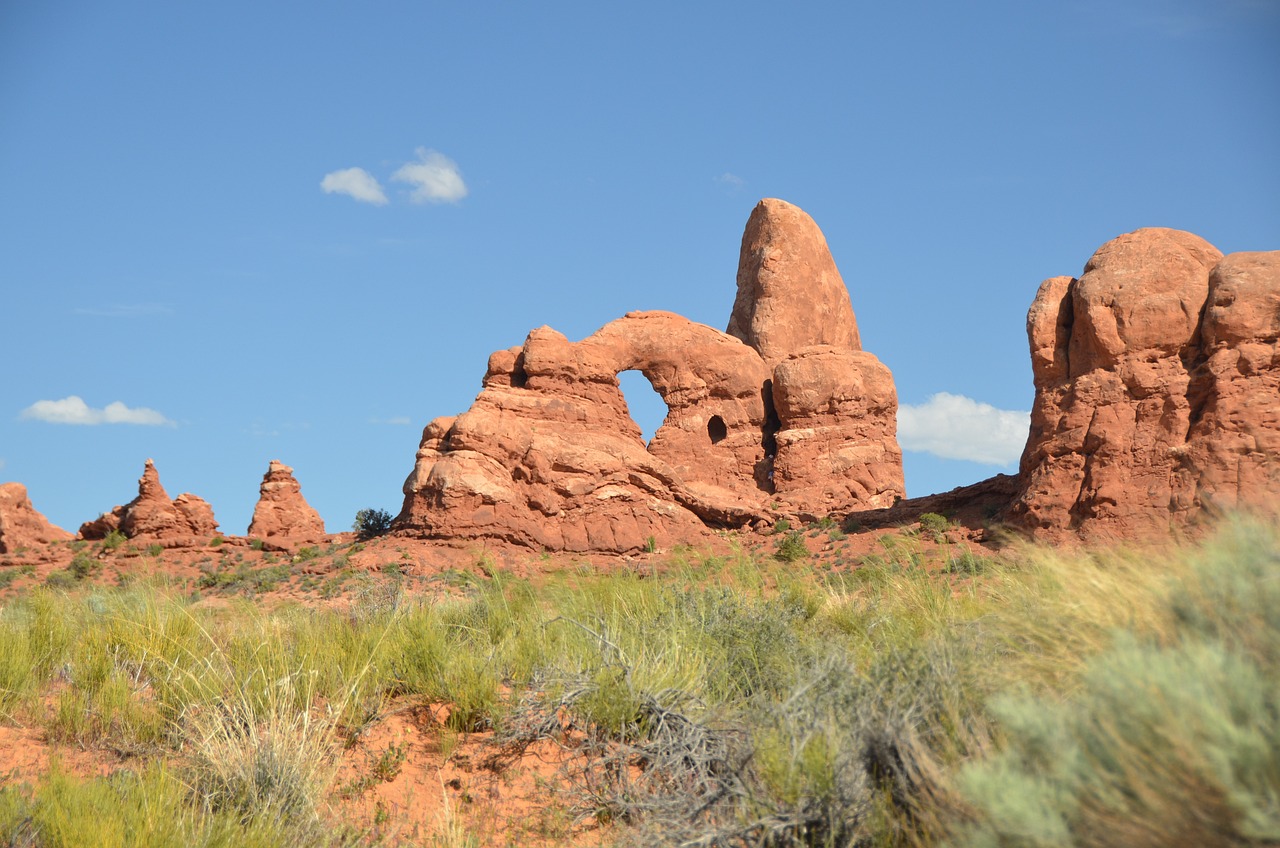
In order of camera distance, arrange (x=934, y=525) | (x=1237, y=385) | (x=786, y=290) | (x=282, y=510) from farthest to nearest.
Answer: (x=786, y=290) → (x=282, y=510) → (x=934, y=525) → (x=1237, y=385)

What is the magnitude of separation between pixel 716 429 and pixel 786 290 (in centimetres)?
675

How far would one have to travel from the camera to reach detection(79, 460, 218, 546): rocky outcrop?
3125 centimetres

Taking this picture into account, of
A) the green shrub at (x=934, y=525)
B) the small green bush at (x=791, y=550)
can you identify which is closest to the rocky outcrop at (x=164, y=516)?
the small green bush at (x=791, y=550)

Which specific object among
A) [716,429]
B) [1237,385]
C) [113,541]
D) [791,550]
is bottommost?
[791,550]

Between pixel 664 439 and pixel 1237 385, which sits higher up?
pixel 664 439

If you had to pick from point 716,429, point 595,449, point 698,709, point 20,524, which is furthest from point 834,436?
point 698,709

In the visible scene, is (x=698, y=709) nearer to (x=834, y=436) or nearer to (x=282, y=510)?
(x=834, y=436)

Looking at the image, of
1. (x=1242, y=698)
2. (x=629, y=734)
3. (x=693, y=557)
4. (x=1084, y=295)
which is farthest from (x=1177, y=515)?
(x=1242, y=698)

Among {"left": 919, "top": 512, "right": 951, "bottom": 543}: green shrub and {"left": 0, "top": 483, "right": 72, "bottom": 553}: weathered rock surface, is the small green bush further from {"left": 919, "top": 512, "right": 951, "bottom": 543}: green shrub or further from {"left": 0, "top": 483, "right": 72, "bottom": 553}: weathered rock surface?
{"left": 0, "top": 483, "right": 72, "bottom": 553}: weathered rock surface

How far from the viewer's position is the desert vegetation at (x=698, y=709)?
3.55m

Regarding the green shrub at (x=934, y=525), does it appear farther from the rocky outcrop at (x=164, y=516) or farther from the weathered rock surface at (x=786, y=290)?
the rocky outcrop at (x=164, y=516)

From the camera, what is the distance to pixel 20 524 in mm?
33625

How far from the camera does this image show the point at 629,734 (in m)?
6.86

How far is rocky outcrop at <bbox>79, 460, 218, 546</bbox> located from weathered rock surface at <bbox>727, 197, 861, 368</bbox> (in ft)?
60.0
